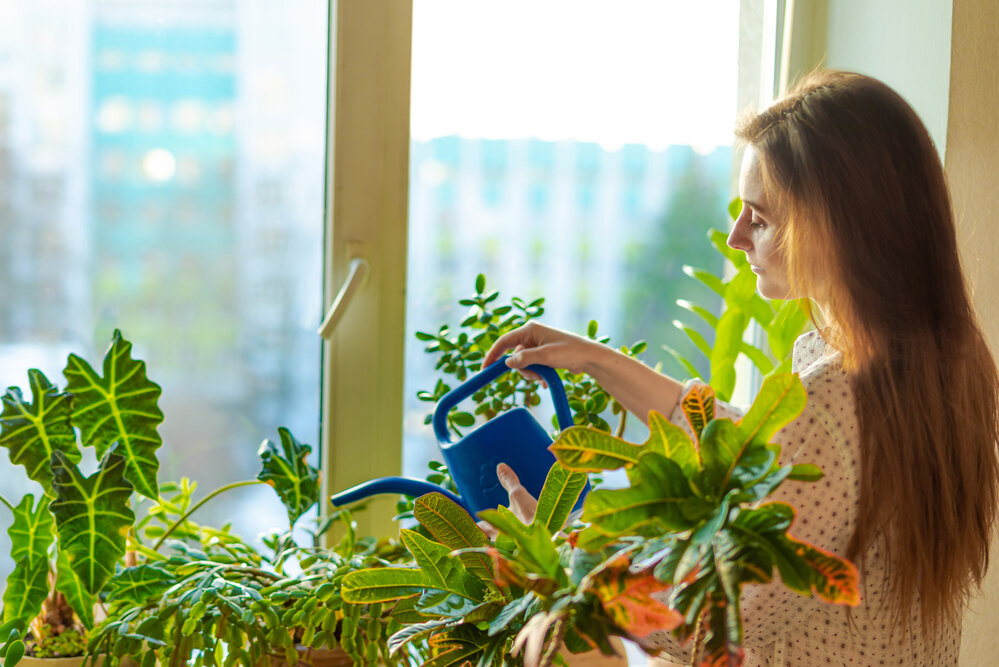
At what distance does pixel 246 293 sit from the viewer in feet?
4.36

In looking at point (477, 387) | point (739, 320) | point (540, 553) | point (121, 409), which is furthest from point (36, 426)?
point (739, 320)

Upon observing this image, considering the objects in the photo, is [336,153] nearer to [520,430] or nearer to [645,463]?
[520,430]

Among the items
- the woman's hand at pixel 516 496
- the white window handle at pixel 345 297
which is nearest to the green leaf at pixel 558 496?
the woman's hand at pixel 516 496

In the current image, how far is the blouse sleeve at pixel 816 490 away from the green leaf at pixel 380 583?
27 cm

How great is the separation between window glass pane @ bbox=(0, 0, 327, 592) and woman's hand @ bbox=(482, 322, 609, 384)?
407 mm

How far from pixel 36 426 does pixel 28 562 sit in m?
0.17

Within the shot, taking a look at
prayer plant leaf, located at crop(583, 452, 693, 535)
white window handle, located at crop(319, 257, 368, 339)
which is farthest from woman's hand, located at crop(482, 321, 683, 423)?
prayer plant leaf, located at crop(583, 452, 693, 535)

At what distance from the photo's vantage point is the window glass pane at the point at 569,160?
1374mm

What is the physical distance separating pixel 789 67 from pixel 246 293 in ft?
3.37

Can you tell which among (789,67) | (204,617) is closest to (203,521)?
(204,617)

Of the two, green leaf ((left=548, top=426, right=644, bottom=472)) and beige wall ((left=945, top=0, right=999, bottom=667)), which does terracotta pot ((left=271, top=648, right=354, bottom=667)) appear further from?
beige wall ((left=945, top=0, right=999, bottom=667))

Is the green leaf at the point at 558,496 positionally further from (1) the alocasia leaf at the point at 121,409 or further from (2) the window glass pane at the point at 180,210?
(2) the window glass pane at the point at 180,210

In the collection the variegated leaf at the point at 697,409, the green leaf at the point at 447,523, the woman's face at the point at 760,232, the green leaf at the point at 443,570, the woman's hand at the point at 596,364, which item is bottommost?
the green leaf at the point at 443,570

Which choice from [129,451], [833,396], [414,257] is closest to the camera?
[833,396]
